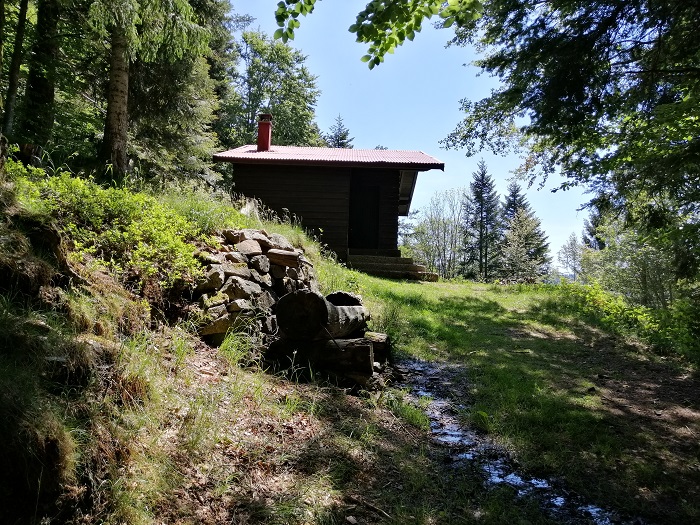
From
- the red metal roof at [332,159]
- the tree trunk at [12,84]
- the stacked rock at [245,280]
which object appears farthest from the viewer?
the red metal roof at [332,159]

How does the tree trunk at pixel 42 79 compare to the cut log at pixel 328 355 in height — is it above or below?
above

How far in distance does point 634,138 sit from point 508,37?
272cm

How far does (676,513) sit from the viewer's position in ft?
8.93

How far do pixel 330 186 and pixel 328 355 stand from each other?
1000 cm

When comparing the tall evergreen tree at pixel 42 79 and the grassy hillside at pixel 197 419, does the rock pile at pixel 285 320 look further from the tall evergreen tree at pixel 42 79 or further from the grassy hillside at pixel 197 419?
the tall evergreen tree at pixel 42 79

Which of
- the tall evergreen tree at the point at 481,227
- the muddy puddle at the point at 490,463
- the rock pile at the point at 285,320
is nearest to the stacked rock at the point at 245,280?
the rock pile at the point at 285,320

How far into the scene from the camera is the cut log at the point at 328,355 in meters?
4.20

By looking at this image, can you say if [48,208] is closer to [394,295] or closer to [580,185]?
[394,295]

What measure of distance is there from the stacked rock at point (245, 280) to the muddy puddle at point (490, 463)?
74.9 inches

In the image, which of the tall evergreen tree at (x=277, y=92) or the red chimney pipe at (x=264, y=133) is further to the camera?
the tall evergreen tree at (x=277, y=92)

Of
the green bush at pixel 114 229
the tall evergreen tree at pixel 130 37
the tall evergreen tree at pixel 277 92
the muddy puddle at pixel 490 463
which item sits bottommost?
the muddy puddle at pixel 490 463

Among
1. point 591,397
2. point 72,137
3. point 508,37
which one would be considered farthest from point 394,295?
point 72,137

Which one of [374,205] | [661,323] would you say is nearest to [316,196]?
[374,205]

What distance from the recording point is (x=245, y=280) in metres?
4.40
